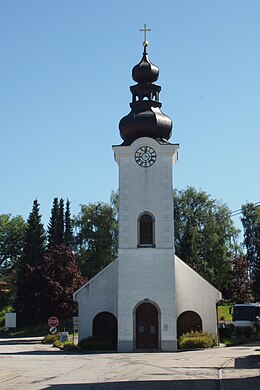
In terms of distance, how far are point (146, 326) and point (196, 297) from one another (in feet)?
12.4

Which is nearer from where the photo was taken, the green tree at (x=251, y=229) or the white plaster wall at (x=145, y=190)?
the white plaster wall at (x=145, y=190)

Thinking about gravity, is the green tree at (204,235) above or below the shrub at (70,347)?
above

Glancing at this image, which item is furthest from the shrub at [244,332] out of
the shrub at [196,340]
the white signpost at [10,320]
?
the white signpost at [10,320]

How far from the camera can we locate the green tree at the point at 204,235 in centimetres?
6084

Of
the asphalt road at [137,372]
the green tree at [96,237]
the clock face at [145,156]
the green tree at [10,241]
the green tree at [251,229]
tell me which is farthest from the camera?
the green tree at [10,241]

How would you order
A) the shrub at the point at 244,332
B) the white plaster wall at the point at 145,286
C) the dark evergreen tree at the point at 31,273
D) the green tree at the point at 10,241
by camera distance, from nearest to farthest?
the white plaster wall at the point at 145,286 < the shrub at the point at 244,332 < the dark evergreen tree at the point at 31,273 < the green tree at the point at 10,241

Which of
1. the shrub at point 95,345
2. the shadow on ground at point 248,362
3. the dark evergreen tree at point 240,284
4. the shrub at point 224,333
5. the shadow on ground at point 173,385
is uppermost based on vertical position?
the dark evergreen tree at point 240,284

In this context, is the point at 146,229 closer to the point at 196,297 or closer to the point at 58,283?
the point at 196,297

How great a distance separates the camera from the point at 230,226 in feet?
210

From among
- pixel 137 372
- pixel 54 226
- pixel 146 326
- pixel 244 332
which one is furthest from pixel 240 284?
pixel 137 372

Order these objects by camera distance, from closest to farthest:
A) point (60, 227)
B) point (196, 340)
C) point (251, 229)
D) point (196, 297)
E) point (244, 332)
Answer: point (196, 340) → point (196, 297) → point (244, 332) → point (60, 227) → point (251, 229)

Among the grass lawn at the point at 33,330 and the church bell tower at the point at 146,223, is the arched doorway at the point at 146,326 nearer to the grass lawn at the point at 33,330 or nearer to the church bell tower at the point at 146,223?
the church bell tower at the point at 146,223

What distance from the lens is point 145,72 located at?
34.2 metres

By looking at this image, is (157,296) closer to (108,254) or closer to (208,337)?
(208,337)
